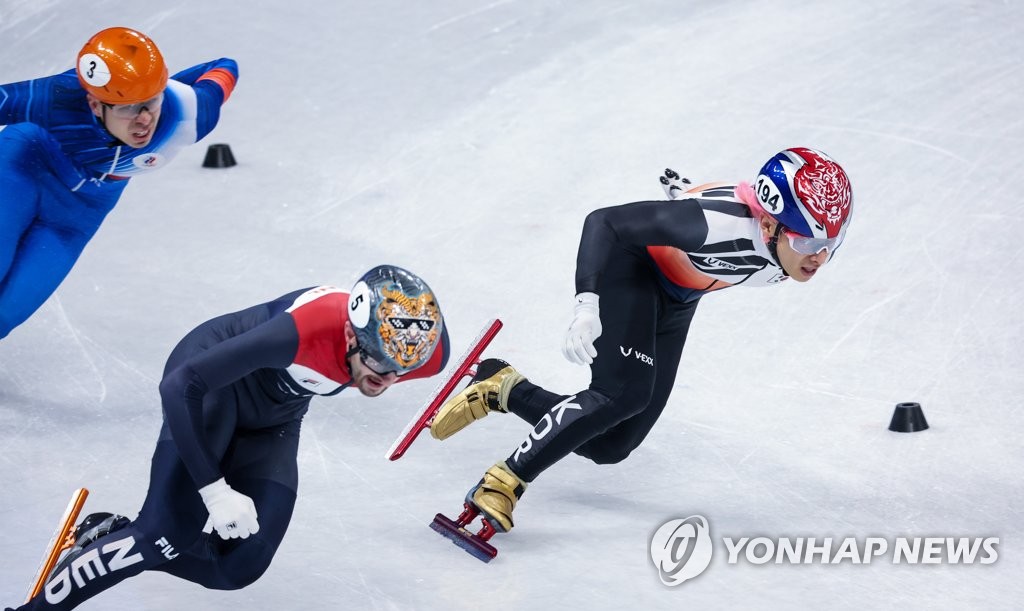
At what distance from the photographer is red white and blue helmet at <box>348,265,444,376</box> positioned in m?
3.64

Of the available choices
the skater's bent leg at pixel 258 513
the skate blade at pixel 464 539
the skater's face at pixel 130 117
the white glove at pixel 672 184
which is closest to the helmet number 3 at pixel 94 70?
the skater's face at pixel 130 117

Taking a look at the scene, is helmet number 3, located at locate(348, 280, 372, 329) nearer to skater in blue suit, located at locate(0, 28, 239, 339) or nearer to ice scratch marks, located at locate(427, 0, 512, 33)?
skater in blue suit, located at locate(0, 28, 239, 339)

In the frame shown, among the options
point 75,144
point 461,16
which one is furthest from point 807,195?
point 461,16

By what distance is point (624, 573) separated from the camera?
174 inches

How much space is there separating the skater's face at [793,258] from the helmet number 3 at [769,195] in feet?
0.17

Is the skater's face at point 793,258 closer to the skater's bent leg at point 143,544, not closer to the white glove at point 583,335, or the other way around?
the white glove at point 583,335

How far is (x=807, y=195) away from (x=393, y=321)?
162cm

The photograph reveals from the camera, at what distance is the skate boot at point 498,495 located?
461 centimetres

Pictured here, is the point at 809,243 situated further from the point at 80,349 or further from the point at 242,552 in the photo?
the point at 80,349

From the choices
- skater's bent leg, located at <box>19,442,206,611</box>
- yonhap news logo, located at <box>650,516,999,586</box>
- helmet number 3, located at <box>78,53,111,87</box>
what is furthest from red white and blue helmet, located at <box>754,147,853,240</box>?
helmet number 3, located at <box>78,53,111,87</box>

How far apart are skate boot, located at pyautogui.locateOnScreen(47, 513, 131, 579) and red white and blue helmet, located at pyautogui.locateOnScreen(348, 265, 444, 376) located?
0.98m

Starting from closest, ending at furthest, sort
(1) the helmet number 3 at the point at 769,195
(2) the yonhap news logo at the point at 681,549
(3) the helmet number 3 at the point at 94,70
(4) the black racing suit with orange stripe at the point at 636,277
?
(2) the yonhap news logo at the point at 681,549, (1) the helmet number 3 at the point at 769,195, (4) the black racing suit with orange stripe at the point at 636,277, (3) the helmet number 3 at the point at 94,70

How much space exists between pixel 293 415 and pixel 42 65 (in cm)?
586

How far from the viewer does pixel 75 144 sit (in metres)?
5.17
